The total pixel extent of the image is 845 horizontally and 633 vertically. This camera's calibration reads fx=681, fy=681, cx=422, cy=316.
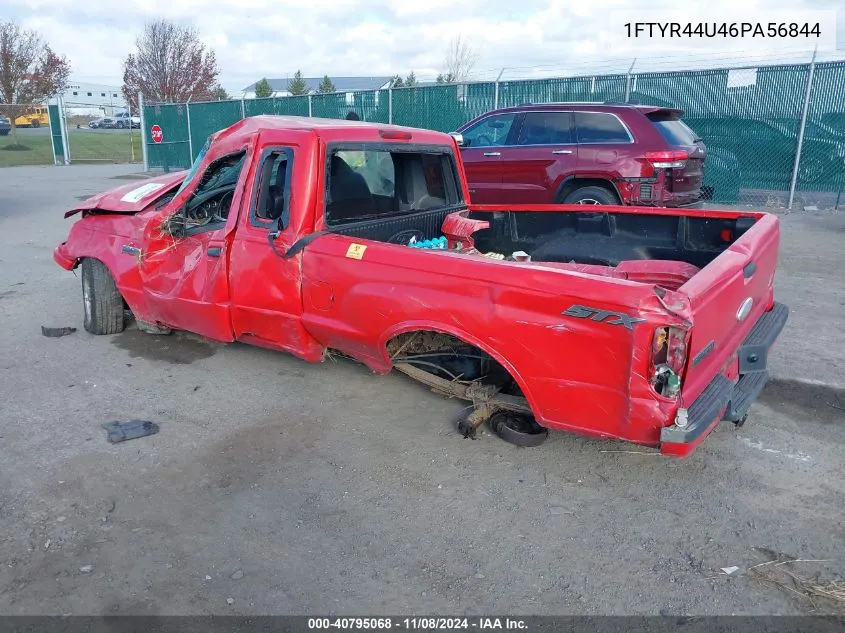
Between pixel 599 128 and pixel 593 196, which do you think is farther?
pixel 599 128

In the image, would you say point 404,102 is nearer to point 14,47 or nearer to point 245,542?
point 245,542

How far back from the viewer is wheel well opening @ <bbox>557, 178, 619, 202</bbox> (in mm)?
9000

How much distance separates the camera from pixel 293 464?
149 inches

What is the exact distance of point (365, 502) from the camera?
3.43m

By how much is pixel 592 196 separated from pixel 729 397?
600 centimetres

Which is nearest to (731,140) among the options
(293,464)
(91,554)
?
(293,464)

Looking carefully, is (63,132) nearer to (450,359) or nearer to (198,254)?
(198,254)

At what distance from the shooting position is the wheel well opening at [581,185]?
29.5ft

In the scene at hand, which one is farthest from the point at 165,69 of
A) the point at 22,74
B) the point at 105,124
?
the point at 105,124

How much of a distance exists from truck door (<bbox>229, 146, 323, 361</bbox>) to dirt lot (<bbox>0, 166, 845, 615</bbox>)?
49 cm

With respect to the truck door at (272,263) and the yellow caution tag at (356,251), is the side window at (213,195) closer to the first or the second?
the truck door at (272,263)

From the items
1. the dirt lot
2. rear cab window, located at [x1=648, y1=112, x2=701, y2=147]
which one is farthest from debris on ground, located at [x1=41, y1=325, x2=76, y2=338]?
rear cab window, located at [x1=648, y1=112, x2=701, y2=147]

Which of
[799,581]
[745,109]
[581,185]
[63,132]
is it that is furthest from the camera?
[63,132]

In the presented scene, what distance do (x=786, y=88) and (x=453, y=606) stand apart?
13.5 m
